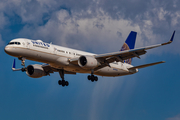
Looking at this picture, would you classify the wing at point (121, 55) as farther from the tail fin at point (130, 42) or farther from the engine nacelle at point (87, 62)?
the tail fin at point (130, 42)

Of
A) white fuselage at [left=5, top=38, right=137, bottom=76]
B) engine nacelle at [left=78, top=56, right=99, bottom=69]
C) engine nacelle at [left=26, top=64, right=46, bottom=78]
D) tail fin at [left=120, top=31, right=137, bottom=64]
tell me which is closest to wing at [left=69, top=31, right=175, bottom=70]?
engine nacelle at [left=78, top=56, right=99, bottom=69]

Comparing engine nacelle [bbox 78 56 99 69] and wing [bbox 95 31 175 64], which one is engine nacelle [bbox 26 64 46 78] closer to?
engine nacelle [bbox 78 56 99 69]

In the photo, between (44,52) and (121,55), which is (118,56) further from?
(44,52)

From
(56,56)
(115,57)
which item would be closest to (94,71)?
(115,57)

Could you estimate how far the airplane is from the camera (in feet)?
118

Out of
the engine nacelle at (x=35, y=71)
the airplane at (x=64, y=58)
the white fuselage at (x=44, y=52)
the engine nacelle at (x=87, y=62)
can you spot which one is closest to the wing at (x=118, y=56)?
the airplane at (x=64, y=58)

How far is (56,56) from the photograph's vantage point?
38125 mm

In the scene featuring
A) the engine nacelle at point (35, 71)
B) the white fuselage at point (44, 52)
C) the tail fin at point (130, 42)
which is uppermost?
the tail fin at point (130, 42)

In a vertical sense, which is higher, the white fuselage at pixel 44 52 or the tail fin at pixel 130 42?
the tail fin at pixel 130 42

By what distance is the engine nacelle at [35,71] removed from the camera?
45.1 meters

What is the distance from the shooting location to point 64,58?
38.9m

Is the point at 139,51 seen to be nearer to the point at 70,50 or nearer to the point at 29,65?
the point at 70,50

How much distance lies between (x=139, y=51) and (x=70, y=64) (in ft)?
32.4

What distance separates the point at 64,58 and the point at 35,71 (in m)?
8.39
